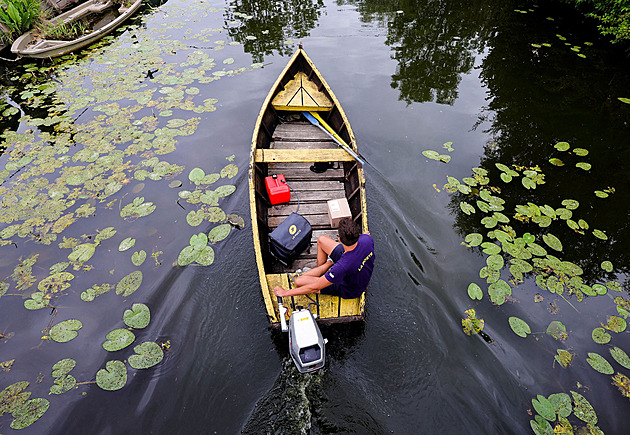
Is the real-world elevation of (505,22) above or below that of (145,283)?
above

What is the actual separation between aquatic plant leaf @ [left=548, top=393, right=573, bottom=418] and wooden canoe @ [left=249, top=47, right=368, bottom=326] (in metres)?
2.60

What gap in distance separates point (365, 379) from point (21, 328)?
5119 millimetres

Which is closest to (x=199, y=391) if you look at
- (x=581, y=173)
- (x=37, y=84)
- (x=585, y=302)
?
(x=585, y=302)

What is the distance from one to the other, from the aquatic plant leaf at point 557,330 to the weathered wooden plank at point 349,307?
291 cm

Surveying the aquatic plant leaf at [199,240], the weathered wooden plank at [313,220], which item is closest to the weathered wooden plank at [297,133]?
the weathered wooden plank at [313,220]

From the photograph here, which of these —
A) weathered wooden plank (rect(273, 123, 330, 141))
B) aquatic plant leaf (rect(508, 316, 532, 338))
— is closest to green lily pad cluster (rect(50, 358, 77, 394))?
weathered wooden plank (rect(273, 123, 330, 141))

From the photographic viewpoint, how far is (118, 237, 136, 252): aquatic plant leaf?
18.0ft

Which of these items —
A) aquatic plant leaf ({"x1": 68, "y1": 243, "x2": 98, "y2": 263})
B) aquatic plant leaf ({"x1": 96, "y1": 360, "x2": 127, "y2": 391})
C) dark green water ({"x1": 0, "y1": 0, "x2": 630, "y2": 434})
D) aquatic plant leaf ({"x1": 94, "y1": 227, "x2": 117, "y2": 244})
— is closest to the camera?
dark green water ({"x1": 0, "y1": 0, "x2": 630, "y2": 434})

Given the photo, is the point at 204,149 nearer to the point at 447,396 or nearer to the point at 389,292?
the point at 389,292

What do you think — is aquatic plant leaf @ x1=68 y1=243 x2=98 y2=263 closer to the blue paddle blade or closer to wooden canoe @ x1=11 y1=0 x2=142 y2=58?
the blue paddle blade

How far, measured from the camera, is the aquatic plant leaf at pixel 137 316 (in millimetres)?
4562

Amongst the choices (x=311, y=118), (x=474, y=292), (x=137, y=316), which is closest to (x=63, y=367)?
(x=137, y=316)

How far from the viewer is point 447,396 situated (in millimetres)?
3945

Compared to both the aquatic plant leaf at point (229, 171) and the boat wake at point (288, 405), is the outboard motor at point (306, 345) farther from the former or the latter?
the aquatic plant leaf at point (229, 171)
